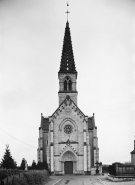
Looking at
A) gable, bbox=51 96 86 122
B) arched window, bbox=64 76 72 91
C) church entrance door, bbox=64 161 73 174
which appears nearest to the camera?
church entrance door, bbox=64 161 73 174

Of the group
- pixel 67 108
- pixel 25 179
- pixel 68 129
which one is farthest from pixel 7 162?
pixel 67 108

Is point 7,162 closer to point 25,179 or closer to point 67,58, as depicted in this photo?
point 25,179

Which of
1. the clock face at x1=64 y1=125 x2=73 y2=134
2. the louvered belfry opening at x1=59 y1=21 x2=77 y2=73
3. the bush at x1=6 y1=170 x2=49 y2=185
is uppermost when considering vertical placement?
the louvered belfry opening at x1=59 y1=21 x2=77 y2=73

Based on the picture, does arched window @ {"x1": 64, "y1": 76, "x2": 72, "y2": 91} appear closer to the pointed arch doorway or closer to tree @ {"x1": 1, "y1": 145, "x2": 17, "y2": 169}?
the pointed arch doorway

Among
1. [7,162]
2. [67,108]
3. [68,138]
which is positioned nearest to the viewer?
[7,162]

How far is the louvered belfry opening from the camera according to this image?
67.5 metres

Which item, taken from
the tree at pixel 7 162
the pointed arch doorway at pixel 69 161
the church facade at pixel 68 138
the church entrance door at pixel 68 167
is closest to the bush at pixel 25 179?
the tree at pixel 7 162

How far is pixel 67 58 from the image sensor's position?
226ft

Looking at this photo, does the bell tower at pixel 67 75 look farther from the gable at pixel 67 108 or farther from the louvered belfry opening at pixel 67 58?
the gable at pixel 67 108

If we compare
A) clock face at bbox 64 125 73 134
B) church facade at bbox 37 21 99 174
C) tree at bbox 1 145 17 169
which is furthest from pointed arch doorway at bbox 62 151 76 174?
tree at bbox 1 145 17 169

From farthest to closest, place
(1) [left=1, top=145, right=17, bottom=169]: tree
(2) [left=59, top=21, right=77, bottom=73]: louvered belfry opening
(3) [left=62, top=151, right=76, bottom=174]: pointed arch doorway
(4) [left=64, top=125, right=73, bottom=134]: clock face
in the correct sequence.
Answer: (2) [left=59, top=21, right=77, bottom=73]: louvered belfry opening < (4) [left=64, top=125, right=73, bottom=134]: clock face < (3) [left=62, top=151, right=76, bottom=174]: pointed arch doorway < (1) [left=1, top=145, right=17, bottom=169]: tree

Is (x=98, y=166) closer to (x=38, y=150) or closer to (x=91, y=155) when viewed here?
(x=91, y=155)

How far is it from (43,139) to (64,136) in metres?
5.84

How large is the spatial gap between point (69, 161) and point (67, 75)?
18733mm
